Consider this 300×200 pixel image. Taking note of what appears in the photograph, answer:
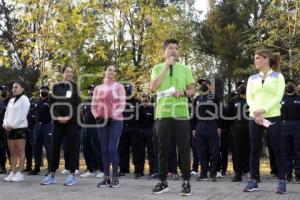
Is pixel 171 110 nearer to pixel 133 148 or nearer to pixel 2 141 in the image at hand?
pixel 133 148

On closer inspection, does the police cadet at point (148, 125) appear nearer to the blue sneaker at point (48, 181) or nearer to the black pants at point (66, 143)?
the black pants at point (66, 143)

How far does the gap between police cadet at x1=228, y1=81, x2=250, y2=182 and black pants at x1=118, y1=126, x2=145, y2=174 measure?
2.22m

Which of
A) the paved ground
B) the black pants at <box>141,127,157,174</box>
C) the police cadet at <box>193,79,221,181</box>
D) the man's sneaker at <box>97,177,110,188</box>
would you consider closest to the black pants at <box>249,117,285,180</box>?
the paved ground

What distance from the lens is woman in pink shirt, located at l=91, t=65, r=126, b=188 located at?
26.9 ft

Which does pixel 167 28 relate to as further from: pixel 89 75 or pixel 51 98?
pixel 51 98

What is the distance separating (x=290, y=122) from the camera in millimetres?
10102

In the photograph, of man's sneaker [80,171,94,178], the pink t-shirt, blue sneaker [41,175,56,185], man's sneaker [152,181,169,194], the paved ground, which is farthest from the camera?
man's sneaker [80,171,94,178]

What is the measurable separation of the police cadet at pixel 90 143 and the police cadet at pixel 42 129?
0.87m

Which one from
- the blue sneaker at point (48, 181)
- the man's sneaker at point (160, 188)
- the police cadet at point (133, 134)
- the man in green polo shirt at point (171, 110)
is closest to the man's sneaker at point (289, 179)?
the police cadet at point (133, 134)

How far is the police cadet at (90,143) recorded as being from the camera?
451 inches

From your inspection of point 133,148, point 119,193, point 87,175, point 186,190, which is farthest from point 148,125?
point 186,190

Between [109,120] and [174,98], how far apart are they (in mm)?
1680

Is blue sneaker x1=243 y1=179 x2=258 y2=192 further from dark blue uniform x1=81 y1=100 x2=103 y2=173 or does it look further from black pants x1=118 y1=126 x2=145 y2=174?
dark blue uniform x1=81 y1=100 x2=103 y2=173

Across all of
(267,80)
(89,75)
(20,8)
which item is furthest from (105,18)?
(267,80)
